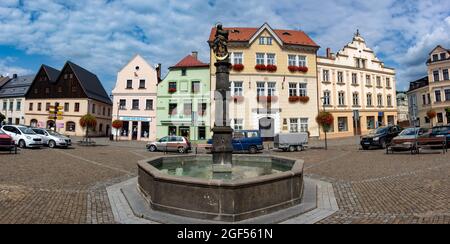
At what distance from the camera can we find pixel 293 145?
23062 mm

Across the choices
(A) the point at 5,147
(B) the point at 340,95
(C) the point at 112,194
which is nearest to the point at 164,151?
(A) the point at 5,147

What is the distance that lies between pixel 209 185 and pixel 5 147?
1779cm

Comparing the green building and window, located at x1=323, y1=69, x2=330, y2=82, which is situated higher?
window, located at x1=323, y1=69, x2=330, y2=82

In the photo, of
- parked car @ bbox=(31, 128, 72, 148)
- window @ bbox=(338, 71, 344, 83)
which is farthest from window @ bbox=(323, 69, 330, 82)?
parked car @ bbox=(31, 128, 72, 148)

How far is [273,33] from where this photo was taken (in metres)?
34.1

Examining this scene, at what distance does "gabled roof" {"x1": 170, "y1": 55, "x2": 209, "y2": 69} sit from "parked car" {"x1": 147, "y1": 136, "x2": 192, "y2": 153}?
47.4 feet

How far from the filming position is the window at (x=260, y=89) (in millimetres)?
33062

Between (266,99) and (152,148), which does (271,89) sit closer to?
(266,99)

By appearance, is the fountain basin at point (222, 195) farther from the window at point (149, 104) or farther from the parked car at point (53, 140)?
the window at point (149, 104)

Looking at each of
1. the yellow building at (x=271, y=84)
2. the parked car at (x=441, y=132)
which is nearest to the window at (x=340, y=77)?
the yellow building at (x=271, y=84)

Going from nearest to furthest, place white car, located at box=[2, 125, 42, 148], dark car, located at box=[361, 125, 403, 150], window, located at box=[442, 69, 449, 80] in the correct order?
dark car, located at box=[361, 125, 403, 150] < white car, located at box=[2, 125, 42, 148] < window, located at box=[442, 69, 449, 80]

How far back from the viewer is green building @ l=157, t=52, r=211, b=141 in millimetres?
33719

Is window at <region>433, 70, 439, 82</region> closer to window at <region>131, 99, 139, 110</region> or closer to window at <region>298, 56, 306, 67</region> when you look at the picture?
window at <region>298, 56, 306, 67</region>

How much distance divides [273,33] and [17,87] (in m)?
50.9
